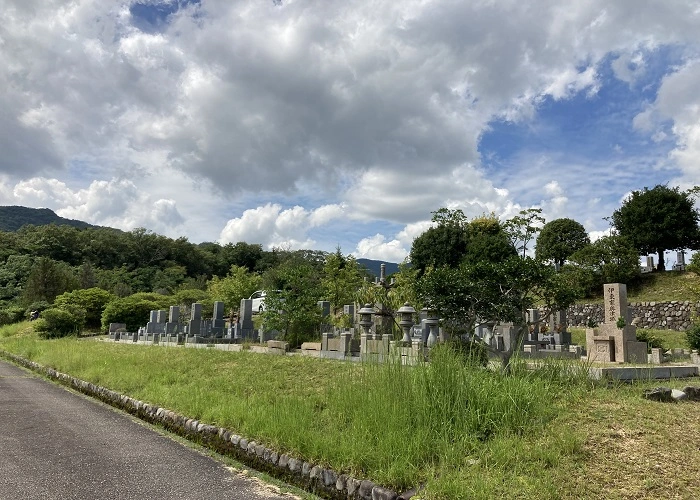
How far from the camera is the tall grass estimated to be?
187 inches

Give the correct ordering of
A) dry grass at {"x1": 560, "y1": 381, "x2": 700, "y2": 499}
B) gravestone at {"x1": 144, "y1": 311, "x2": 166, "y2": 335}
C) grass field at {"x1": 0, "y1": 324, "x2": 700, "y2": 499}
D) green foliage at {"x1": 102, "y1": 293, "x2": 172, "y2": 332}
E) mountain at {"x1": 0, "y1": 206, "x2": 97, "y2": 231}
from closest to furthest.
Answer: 1. dry grass at {"x1": 560, "y1": 381, "x2": 700, "y2": 499}
2. grass field at {"x1": 0, "y1": 324, "x2": 700, "y2": 499}
3. gravestone at {"x1": 144, "y1": 311, "x2": 166, "y2": 335}
4. green foliage at {"x1": 102, "y1": 293, "x2": 172, "y2": 332}
5. mountain at {"x1": 0, "y1": 206, "x2": 97, "y2": 231}

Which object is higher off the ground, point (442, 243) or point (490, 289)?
point (442, 243)

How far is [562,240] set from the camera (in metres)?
37.3

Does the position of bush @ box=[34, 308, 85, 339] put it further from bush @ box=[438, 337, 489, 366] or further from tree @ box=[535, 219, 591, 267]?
tree @ box=[535, 219, 591, 267]

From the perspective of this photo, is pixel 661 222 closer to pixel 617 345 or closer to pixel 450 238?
pixel 450 238

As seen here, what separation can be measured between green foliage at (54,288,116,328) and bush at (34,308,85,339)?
9.69 ft

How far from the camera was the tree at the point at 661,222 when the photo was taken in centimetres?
3147

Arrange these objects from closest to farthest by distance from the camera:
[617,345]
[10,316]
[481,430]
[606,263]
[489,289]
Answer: [481,430]
[489,289]
[617,345]
[606,263]
[10,316]

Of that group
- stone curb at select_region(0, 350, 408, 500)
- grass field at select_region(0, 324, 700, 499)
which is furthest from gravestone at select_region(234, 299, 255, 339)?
grass field at select_region(0, 324, 700, 499)

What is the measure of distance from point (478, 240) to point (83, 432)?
114ft

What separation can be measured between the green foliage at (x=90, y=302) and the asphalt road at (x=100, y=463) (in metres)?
21.8

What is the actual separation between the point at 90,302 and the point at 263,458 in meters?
26.8

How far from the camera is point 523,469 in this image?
446cm

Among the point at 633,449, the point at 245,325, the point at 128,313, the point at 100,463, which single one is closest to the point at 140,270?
the point at 128,313
